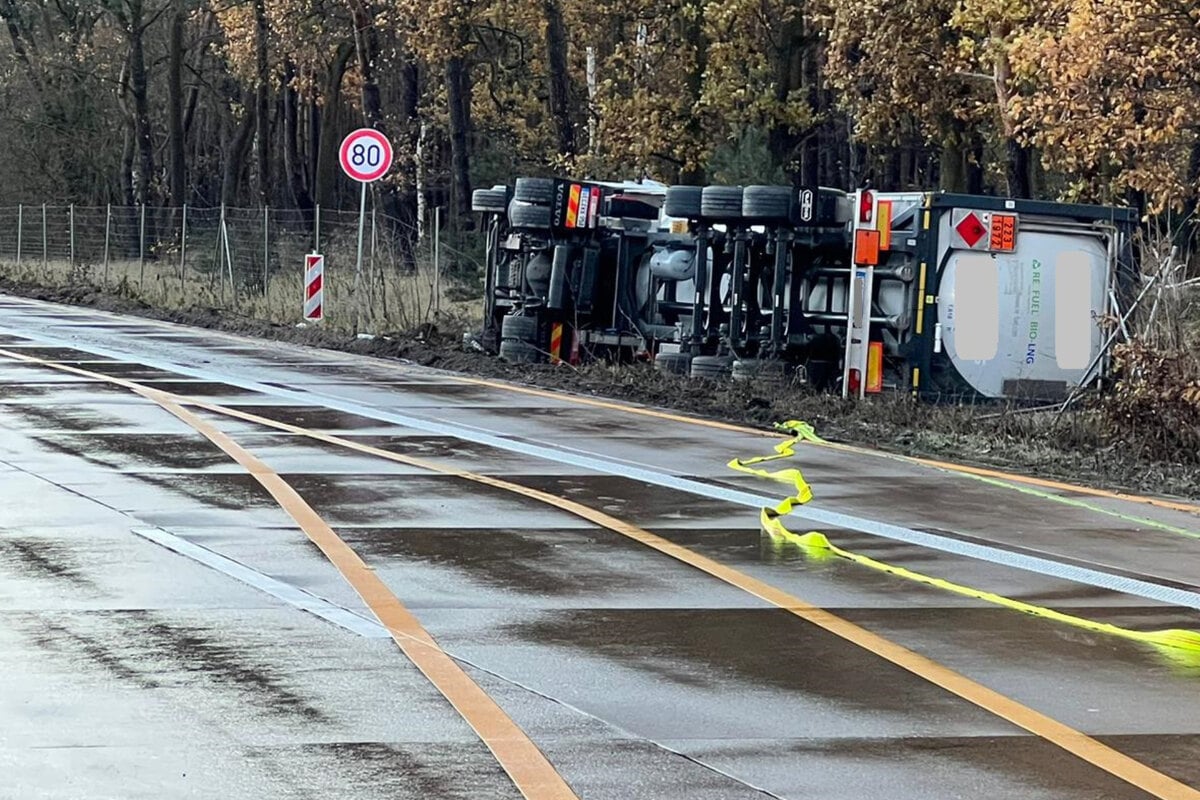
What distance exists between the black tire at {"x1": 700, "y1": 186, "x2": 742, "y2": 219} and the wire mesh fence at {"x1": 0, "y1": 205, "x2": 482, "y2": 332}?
8.50 meters

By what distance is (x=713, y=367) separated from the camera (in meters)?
18.5

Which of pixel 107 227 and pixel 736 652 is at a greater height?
pixel 107 227

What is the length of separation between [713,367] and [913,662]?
11.0 metres

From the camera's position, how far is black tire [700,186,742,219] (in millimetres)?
17891

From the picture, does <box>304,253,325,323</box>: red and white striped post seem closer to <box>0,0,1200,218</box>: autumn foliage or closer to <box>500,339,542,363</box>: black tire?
<box>500,339,542,363</box>: black tire

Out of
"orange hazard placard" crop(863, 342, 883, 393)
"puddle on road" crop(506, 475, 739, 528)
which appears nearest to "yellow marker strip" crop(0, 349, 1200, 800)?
"puddle on road" crop(506, 475, 739, 528)

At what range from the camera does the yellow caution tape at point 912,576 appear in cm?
806

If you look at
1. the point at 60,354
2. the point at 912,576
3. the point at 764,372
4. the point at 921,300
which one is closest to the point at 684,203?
the point at 764,372

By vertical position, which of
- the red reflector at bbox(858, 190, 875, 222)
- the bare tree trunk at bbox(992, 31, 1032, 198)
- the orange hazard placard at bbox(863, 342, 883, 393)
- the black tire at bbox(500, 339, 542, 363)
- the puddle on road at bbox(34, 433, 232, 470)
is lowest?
the puddle on road at bbox(34, 433, 232, 470)

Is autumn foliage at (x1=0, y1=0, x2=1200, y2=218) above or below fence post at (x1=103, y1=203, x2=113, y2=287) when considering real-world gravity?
above

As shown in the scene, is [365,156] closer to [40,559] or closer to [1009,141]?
[1009,141]

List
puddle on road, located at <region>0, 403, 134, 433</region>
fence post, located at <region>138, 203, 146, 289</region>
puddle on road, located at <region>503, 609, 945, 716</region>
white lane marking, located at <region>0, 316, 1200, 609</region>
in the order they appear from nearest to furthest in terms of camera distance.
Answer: puddle on road, located at <region>503, 609, 945, 716</region>, white lane marking, located at <region>0, 316, 1200, 609</region>, puddle on road, located at <region>0, 403, 134, 433</region>, fence post, located at <region>138, 203, 146, 289</region>

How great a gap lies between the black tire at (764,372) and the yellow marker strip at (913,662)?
584cm

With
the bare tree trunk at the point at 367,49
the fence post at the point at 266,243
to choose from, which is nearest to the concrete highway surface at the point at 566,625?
the fence post at the point at 266,243
